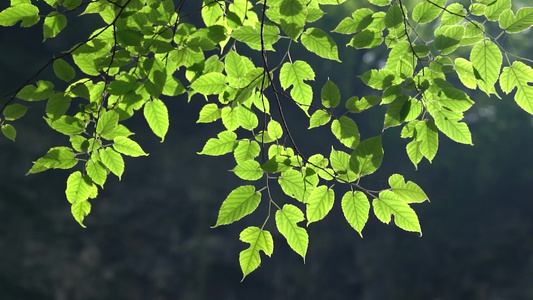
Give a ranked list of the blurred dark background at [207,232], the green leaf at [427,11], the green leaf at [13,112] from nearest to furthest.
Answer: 1. the green leaf at [427,11]
2. the green leaf at [13,112]
3. the blurred dark background at [207,232]

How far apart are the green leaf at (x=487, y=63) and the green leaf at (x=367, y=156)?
0.23 meters

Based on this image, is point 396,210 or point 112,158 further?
point 112,158

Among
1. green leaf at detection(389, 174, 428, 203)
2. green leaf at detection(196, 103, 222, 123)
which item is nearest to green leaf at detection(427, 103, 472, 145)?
green leaf at detection(389, 174, 428, 203)

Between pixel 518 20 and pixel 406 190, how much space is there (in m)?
0.39

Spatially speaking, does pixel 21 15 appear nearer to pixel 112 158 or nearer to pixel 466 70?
pixel 112 158

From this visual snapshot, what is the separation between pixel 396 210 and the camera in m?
0.94

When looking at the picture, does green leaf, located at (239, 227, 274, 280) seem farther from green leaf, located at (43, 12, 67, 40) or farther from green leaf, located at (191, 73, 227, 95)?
green leaf, located at (43, 12, 67, 40)

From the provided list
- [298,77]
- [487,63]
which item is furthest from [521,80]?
[298,77]

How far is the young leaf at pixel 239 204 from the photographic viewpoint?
93 cm

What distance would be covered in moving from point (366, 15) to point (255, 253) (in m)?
0.55

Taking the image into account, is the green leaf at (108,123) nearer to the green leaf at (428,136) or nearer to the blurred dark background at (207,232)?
the green leaf at (428,136)

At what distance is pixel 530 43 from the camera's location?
531 inches

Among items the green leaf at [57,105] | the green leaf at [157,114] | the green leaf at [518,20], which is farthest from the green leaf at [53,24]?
the green leaf at [518,20]

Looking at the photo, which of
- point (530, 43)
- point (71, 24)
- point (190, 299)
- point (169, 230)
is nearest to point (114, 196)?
point (169, 230)
